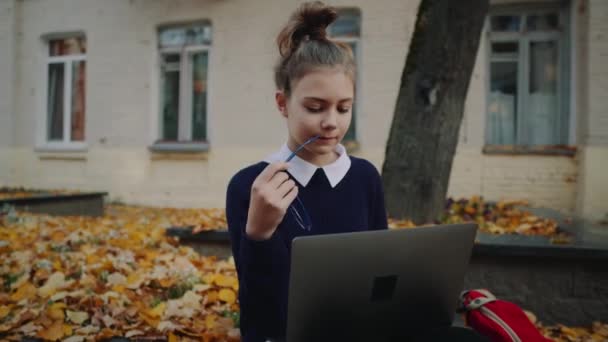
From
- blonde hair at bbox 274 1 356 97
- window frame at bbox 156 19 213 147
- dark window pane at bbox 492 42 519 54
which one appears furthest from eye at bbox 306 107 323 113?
window frame at bbox 156 19 213 147

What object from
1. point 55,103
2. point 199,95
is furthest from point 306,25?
point 55,103

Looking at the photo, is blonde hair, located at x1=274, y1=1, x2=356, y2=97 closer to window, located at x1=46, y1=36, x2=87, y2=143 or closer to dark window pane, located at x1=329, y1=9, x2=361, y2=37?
dark window pane, located at x1=329, y1=9, x2=361, y2=37

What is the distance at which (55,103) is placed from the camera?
392 inches

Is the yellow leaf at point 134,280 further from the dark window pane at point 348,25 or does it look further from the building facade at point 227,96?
the dark window pane at point 348,25

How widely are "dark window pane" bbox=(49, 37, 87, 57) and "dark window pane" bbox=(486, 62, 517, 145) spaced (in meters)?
7.70

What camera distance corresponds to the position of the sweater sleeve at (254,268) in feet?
4.37

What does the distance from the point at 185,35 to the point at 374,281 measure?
8267mm

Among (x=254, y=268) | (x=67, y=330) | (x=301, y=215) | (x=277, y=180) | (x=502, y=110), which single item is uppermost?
(x=502, y=110)

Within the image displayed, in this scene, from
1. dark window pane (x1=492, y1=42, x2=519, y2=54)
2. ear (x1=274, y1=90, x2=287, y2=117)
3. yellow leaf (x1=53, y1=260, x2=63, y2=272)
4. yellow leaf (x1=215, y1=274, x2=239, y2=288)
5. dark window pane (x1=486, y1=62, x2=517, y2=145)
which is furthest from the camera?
dark window pane (x1=486, y1=62, x2=517, y2=145)

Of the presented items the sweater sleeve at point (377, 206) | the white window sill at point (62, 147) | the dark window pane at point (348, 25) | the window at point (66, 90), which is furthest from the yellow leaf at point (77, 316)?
the window at point (66, 90)

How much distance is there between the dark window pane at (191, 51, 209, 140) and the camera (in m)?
8.70

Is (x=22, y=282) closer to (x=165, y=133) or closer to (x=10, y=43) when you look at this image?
(x=165, y=133)

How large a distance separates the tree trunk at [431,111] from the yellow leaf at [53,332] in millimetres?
2377

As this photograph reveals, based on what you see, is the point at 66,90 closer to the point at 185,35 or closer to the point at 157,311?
the point at 185,35
